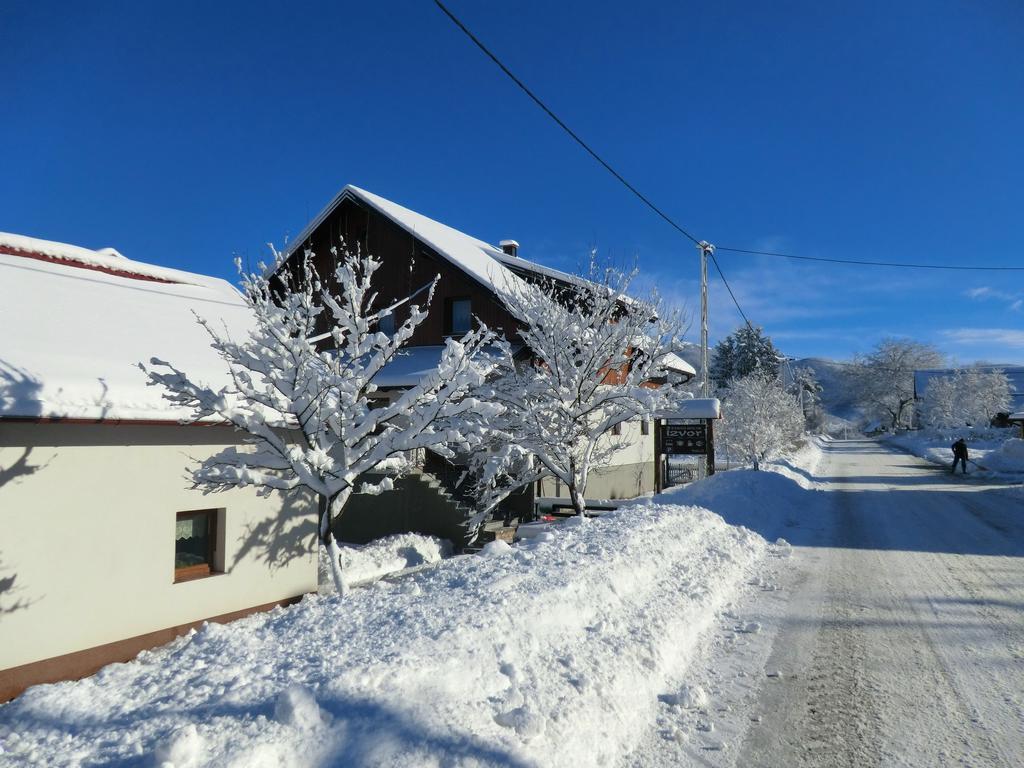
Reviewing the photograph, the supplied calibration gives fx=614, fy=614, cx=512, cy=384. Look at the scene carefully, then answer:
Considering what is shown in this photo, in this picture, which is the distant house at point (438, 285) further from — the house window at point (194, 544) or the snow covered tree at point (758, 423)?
the snow covered tree at point (758, 423)

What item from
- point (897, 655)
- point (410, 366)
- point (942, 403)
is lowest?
point (897, 655)

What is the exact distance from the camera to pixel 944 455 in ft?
120

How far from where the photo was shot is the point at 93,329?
800 cm

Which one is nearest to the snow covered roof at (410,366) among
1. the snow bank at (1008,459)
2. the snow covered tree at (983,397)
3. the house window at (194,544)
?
the house window at (194,544)

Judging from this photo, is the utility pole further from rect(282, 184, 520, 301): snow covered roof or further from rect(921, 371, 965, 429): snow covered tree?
rect(921, 371, 965, 429): snow covered tree

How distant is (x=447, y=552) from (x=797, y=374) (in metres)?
77.8

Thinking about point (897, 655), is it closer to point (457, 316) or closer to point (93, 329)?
point (93, 329)

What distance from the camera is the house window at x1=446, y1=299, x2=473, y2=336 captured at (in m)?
20.2

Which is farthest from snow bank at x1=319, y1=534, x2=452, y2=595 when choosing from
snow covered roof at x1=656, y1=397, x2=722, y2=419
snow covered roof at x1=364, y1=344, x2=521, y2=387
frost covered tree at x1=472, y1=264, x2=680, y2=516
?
snow covered roof at x1=656, y1=397, x2=722, y2=419

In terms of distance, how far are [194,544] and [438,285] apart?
13087 millimetres

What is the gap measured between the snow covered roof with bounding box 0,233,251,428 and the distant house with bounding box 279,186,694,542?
18.2 feet

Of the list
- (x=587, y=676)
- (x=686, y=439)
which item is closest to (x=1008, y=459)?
(x=686, y=439)

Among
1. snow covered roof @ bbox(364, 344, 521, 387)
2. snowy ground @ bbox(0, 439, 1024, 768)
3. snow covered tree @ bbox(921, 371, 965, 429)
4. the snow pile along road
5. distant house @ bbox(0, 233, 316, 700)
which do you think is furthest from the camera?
snow covered tree @ bbox(921, 371, 965, 429)

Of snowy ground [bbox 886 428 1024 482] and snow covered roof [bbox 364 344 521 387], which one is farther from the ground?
snow covered roof [bbox 364 344 521 387]
